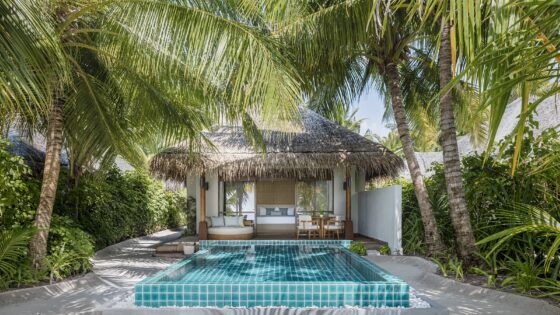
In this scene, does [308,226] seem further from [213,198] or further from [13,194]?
[13,194]

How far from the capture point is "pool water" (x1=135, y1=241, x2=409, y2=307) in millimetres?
5387

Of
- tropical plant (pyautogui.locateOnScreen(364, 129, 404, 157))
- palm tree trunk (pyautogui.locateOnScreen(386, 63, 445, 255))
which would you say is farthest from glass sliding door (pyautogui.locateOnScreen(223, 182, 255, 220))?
tropical plant (pyautogui.locateOnScreen(364, 129, 404, 157))

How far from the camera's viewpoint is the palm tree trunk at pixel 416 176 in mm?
8281

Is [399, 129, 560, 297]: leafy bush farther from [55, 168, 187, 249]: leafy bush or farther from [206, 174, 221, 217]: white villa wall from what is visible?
[55, 168, 187, 249]: leafy bush

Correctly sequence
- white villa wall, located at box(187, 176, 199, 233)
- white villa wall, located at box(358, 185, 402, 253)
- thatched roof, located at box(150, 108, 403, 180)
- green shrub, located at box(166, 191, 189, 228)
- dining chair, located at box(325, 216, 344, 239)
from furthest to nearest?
green shrub, located at box(166, 191, 189, 228) → white villa wall, located at box(187, 176, 199, 233) → dining chair, located at box(325, 216, 344, 239) → thatched roof, located at box(150, 108, 403, 180) → white villa wall, located at box(358, 185, 402, 253)

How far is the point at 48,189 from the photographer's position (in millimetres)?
6516

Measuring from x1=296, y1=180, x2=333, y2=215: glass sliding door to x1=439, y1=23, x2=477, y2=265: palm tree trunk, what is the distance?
260 inches

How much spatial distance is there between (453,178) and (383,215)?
3.63m

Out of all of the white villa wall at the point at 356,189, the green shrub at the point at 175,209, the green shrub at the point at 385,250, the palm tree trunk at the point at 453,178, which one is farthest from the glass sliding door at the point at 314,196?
the palm tree trunk at the point at 453,178

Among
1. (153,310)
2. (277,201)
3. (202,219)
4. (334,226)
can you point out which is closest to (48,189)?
(153,310)

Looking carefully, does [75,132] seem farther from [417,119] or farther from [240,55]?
[417,119]

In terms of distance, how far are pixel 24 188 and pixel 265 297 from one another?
4141 millimetres

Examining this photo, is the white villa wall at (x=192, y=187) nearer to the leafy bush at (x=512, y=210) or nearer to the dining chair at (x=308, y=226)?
the dining chair at (x=308, y=226)

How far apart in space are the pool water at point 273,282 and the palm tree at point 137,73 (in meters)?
2.20
